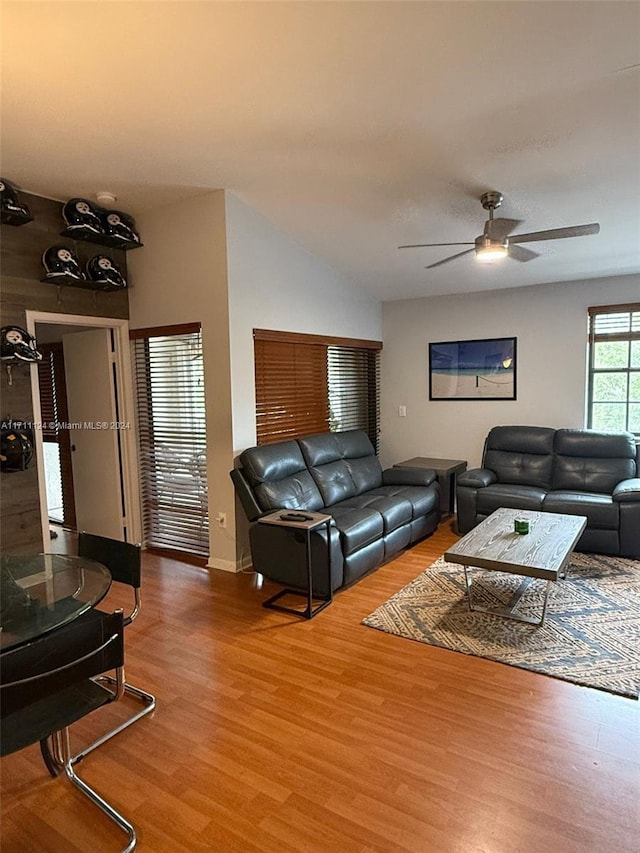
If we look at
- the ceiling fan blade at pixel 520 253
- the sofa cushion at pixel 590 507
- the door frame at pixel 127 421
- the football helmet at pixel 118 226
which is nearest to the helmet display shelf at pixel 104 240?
the football helmet at pixel 118 226

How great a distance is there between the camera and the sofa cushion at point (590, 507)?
161 inches

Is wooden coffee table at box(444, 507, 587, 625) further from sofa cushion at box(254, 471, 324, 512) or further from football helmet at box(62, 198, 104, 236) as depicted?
football helmet at box(62, 198, 104, 236)

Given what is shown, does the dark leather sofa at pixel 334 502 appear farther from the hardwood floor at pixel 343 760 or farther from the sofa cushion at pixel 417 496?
the hardwood floor at pixel 343 760

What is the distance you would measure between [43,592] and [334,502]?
260 centimetres

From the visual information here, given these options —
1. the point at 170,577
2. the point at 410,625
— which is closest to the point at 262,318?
the point at 170,577

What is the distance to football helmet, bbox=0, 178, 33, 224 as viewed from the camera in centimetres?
333

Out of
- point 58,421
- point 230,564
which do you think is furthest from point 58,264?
point 230,564

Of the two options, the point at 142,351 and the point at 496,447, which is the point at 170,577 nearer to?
the point at 142,351

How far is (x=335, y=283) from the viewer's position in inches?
203

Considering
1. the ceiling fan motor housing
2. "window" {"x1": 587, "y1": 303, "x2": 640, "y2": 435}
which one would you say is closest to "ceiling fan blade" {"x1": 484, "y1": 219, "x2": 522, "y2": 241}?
the ceiling fan motor housing

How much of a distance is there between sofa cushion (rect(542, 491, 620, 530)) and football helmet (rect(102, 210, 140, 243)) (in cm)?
416

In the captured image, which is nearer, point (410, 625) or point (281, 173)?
point (410, 625)

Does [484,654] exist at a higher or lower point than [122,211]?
lower

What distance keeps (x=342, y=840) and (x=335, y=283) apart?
4.51 meters
